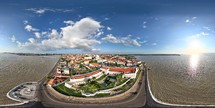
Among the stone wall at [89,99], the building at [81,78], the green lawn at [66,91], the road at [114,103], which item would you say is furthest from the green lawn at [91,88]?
the road at [114,103]

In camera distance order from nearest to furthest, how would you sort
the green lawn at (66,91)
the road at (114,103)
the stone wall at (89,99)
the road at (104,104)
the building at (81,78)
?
1. the road at (114,103)
2. the road at (104,104)
3. the stone wall at (89,99)
4. the green lawn at (66,91)
5. the building at (81,78)

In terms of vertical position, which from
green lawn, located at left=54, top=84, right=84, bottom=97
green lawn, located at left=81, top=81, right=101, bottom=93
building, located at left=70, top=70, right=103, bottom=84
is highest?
building, located at left=70, top=70, right=103, bottom=84

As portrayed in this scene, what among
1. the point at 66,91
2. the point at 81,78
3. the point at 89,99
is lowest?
the point at 89,99

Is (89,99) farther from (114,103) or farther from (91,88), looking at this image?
(91,88)

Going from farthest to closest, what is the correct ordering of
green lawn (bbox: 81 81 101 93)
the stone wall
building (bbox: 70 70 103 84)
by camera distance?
building (bbox: 70 70 103 84), green lawn (bbox: 81 81 101 93), the stone wall

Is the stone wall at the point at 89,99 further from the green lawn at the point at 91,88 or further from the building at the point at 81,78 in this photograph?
the building at the point at 81,78

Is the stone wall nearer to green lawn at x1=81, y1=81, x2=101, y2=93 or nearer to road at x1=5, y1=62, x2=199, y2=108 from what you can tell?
road at x1=5, y1=62, x2=199, y2=108

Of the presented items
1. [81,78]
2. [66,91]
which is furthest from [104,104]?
[81,78]

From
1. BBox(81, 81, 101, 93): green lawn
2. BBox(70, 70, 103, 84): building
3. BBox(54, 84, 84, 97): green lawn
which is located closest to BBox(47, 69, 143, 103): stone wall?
BBox(54, 84, 84, 97): green lawn

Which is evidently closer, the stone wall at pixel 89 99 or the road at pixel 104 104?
the road at pixel 104 104

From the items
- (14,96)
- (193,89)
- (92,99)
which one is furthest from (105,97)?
(193,89)

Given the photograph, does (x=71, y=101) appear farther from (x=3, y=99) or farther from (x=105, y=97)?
(x=3, y=99)

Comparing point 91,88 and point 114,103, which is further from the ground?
point 91,88
